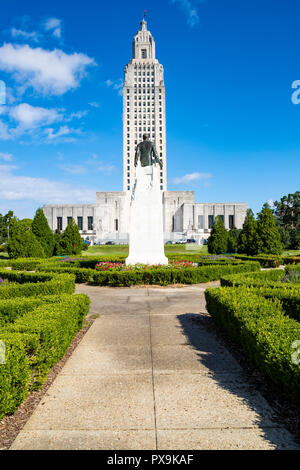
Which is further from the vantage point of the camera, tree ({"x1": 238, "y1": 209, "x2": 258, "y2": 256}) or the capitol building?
the capitol building

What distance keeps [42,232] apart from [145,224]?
14171 mm

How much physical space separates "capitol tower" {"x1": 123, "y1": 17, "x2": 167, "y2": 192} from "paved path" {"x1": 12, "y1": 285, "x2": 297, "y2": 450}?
93.9 metres

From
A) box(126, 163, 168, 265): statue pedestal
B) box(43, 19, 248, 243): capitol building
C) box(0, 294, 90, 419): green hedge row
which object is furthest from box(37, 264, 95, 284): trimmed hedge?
box(43, 19, 248, 243): capitol building

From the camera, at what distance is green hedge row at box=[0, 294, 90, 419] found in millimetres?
3451

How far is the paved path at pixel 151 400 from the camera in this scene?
3.11 meters

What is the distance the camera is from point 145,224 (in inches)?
661

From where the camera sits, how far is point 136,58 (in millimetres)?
98375

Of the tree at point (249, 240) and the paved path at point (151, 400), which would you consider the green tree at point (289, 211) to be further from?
the paved path at point (151, 400)

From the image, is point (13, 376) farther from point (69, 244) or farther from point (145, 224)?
point (69, 244)

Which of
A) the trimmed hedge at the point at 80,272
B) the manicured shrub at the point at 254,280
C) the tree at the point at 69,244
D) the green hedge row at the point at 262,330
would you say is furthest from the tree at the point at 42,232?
the green hedge row at the point at 262,330

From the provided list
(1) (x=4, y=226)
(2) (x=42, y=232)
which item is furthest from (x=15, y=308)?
(1) (x=4, y=226)

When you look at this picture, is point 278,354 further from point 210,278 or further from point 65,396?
point 210,278

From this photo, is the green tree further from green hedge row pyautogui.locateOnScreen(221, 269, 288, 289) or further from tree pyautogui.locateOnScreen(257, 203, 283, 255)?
green hedge row pyautogui.locateOnScreen(221, 269, 288, 289)

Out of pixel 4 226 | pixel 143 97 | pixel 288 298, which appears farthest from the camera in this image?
pixel 143 97
